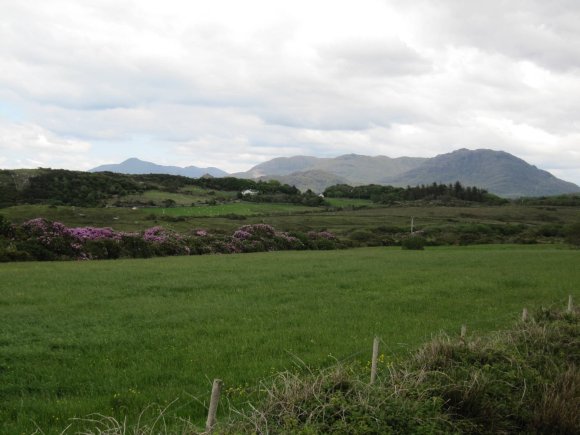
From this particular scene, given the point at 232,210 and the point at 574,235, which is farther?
the point at 232,210

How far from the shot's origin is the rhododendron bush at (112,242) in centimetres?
3816

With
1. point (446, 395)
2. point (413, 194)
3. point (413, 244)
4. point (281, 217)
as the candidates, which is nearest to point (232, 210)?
point (281, 217)

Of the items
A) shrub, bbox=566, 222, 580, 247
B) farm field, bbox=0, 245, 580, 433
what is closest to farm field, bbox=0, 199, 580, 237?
shrub, bbox=566, 222, 580, 247

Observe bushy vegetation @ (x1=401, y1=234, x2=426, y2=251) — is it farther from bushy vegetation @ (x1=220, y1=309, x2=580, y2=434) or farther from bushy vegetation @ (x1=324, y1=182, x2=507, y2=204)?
bushy vegetation @ (x1=324, y1=182, x2=507, y2=204)

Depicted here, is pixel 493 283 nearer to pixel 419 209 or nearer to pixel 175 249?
pixel 175 249

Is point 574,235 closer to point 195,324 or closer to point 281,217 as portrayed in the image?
point 281,217

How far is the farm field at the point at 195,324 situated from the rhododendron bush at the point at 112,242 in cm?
1014

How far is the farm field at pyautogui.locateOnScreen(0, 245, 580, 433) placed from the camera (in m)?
9.32

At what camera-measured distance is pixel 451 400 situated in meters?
8.08

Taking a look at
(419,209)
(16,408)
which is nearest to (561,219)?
(419,209)

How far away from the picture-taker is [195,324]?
1489cm

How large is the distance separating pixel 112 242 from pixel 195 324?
29.7 metres

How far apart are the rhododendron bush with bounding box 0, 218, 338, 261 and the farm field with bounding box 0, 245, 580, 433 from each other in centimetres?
1014

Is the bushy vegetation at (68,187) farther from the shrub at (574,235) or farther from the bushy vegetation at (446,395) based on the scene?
the bushy vegetation at (446,395)
